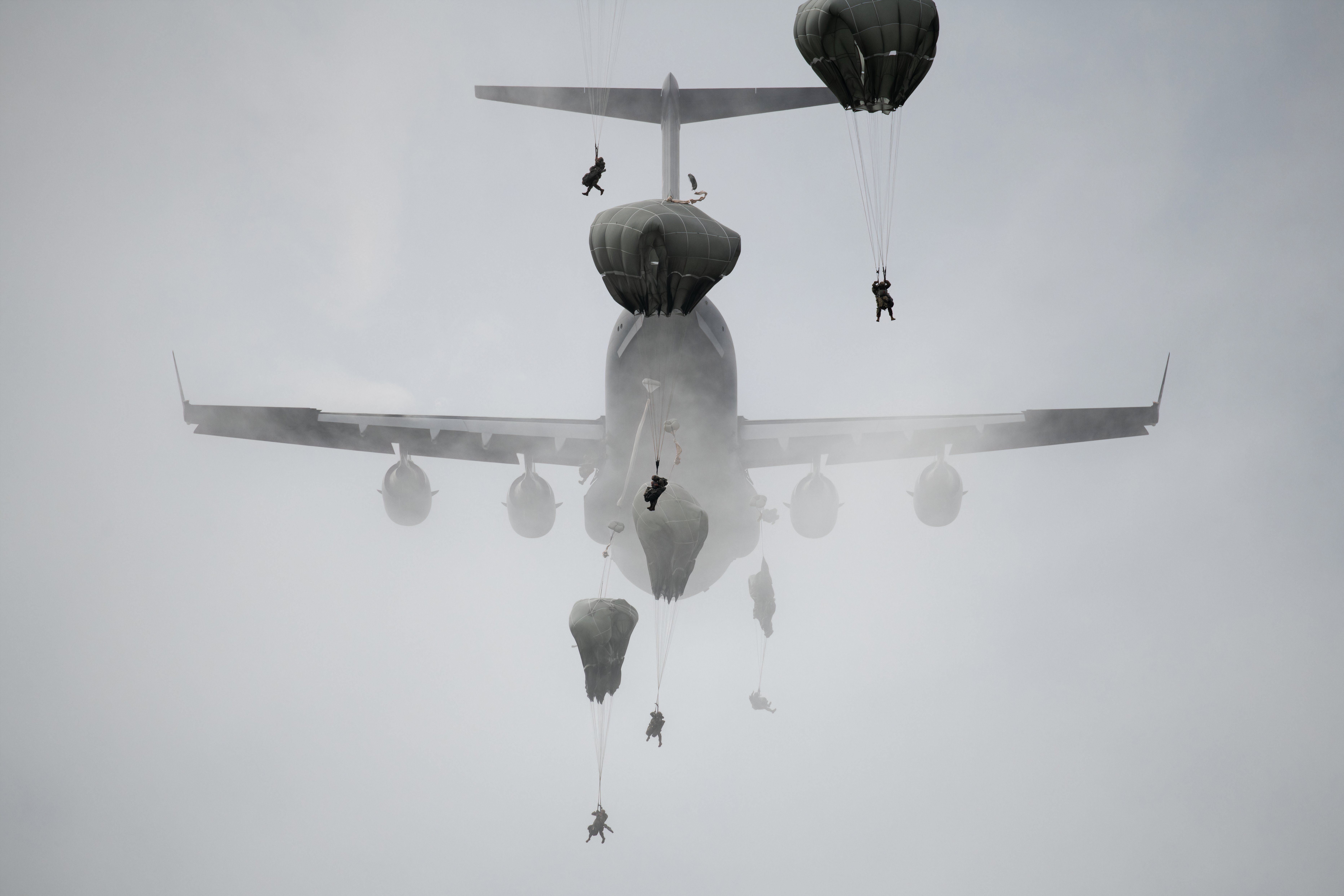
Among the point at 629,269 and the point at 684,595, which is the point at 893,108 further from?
the point at 684,595

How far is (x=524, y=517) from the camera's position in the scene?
92.4 feet

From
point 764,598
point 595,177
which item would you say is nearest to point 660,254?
point 595,177

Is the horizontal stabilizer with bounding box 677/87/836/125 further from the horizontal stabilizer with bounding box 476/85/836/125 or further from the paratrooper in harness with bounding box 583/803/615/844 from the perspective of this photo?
the paratrooper in harness with bounding box 583/803/615/844

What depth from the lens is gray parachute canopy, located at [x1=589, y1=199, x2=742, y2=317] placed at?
17703mm

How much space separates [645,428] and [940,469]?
30.7ft

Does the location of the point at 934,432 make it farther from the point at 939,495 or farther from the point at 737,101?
the point at 737,101

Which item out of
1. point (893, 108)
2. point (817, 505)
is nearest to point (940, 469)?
point (817, 505)

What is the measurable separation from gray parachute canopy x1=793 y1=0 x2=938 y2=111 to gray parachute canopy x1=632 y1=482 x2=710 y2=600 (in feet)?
31.8

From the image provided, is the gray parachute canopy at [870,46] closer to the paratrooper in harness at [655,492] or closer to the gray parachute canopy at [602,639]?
the paratrooper in harness at [655,492]

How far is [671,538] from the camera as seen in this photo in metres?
19.1

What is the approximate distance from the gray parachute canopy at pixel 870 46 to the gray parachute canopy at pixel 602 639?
43.1 feet

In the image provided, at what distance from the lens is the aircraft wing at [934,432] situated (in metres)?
27.0

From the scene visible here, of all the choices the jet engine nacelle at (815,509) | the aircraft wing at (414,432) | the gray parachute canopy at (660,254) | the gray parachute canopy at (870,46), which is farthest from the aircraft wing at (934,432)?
the gray parachute canopy at (870,46)

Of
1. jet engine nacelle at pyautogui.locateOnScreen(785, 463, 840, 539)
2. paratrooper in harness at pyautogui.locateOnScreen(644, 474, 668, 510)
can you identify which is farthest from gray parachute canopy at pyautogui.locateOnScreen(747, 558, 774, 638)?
paratrooper in harness at pyautogui.locateOnScreen(644, 474, 668, 510)
